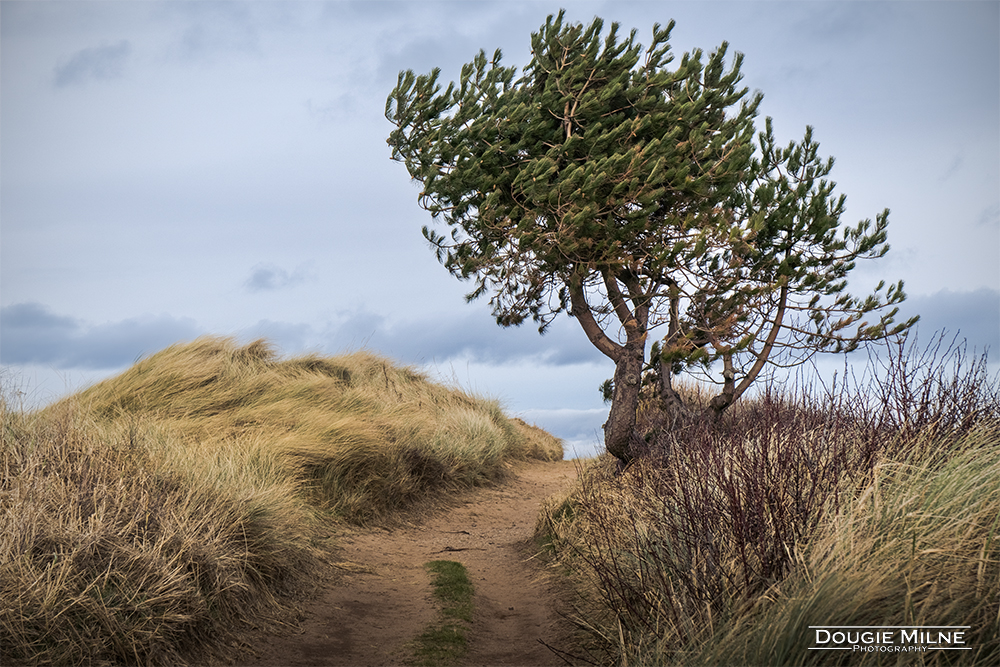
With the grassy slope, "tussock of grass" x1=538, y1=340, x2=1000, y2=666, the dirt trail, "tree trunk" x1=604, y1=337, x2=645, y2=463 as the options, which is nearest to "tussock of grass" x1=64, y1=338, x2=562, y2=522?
the grassy slope

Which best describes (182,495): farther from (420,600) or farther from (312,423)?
(312,423)

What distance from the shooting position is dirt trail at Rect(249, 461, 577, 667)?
520cm

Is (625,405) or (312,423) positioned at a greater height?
(312,423)

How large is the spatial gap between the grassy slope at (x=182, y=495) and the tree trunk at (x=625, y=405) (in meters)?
2.73

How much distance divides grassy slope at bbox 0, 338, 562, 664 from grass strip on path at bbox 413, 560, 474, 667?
1216 mm

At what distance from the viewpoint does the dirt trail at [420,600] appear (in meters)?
5.20

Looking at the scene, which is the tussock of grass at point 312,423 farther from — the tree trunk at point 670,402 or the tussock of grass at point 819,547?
the tussock of grass at point 819,547

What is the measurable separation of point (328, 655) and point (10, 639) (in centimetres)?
196

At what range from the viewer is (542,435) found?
59.9 feet

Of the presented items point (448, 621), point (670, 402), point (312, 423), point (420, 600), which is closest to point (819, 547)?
point (448, 621)

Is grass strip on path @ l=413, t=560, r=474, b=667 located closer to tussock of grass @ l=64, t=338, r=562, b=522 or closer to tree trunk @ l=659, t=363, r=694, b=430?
tussock of grass @ l=64, t=338, r=562, b=522

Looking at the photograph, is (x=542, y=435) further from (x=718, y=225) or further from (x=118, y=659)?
(x=118, y=659)

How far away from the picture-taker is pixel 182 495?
A: 559cm

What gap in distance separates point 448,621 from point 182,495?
2255 mm
